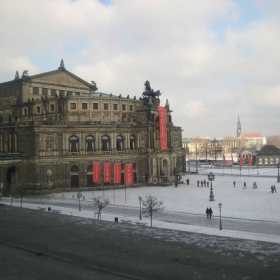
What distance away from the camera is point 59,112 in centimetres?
7119

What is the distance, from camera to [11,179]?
64625 millimetres

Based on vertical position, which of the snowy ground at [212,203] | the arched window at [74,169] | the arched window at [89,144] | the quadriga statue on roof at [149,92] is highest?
the quadriga statue on roof at [149,92]

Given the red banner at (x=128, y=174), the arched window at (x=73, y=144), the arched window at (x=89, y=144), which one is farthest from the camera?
the arched window at (x=89, y=144)

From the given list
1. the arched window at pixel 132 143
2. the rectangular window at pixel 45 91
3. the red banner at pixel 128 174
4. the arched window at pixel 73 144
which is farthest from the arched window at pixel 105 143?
the rectangular window at pixel 45 91

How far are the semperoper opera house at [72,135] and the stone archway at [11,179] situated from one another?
158 millimetres

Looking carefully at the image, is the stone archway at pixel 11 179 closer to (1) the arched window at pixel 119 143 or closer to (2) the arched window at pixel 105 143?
(2) the arched window at pixel 105 143

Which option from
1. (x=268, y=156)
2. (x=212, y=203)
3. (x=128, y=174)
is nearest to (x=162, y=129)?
(x=128, y=174)

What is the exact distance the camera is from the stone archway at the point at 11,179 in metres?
63.3

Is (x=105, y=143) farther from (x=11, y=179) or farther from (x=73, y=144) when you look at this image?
(x=11, y=179)

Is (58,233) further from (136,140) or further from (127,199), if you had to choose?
(136,140)

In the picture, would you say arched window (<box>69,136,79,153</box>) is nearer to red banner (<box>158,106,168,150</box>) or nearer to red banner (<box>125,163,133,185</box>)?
red banner (<box>125,163,133,185</box>)

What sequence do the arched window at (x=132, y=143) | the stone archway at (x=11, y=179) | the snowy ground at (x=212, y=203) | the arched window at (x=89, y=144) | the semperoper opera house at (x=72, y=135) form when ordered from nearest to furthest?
the snowy ground at (x=212, y=203) < the semperoper opera house at (x=72, y=135) < the stone archway at (x=11, y=179) < the arched window at (x=89, y=144) < the arched window at (x=132, y=143)

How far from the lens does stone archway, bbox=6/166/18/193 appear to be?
63344mm

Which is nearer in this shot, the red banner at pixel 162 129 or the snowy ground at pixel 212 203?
the snowy ground at pixel 212 203
